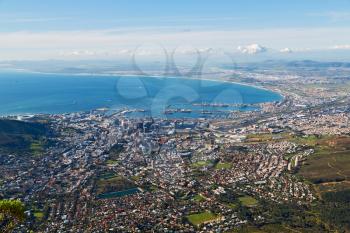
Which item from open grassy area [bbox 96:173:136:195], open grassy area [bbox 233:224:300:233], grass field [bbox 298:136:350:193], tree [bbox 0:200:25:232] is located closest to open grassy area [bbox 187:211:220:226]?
open grassy area [bbox 233:224:300:233]

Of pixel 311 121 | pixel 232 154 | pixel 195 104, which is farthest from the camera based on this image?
pixel 195 104

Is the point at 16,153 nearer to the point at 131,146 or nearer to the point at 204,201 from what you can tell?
the point at 131,146

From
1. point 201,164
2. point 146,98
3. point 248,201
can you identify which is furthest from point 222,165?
point 146,98

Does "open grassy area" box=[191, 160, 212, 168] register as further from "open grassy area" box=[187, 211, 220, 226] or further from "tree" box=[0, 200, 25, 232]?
"tree" box=[0, 200, 25, 232]

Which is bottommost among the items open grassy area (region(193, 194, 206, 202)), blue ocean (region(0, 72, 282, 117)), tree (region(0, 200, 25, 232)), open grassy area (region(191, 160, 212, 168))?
open grassy area (region(193, 194, 206, 202))

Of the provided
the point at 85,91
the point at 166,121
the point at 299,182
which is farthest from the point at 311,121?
the point at 85,91

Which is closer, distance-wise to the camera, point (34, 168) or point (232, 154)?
point (34, 168)

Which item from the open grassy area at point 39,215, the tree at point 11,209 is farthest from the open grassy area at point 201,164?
the tree at point 11,209
